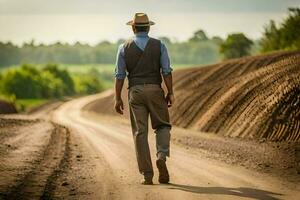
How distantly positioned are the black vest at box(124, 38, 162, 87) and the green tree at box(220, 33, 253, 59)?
206ft

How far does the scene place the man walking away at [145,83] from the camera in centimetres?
924

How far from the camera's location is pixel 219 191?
27.6ft

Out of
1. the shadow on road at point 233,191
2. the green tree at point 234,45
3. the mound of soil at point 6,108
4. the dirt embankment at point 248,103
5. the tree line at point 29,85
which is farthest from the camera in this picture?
the tree line at point 29,85

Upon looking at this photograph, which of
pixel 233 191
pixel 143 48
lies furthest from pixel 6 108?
pixel 233 191

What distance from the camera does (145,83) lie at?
9.33 meters

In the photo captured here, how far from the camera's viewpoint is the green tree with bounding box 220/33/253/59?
71838 millimetres

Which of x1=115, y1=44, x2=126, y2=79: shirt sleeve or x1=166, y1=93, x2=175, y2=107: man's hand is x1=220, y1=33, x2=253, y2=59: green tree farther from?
x1=115, y1=44, x2=126, y2=79: shirt sleeve

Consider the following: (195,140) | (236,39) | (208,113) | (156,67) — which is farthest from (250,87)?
(236,39)

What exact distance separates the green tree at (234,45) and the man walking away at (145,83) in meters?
62.8

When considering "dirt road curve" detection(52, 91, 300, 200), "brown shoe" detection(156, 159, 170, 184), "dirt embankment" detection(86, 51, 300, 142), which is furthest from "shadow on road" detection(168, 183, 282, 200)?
"dirt embankment" detection(86, 51, 300, 142)

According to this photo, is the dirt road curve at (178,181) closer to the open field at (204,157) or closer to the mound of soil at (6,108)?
the open field at (204,157)

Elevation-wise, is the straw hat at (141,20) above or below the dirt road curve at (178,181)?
above

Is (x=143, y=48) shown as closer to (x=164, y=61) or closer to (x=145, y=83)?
(x=164, y=61)

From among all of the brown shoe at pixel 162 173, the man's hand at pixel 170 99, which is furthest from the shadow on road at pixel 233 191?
the man's hand at pixel 170 99
